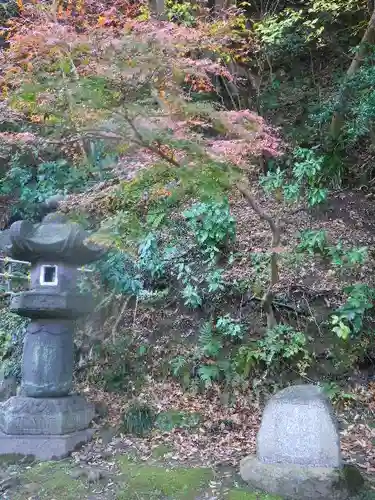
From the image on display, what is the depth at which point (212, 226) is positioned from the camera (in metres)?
7.32

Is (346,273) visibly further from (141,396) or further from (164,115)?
(164,115)

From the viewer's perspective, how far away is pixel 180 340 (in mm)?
6766

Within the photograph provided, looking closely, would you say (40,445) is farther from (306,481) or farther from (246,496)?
(306,481)

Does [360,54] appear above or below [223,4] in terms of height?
below

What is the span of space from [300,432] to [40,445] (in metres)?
2.65

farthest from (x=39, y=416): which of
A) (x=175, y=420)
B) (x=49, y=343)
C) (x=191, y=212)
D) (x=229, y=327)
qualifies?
(x=191, y=212)

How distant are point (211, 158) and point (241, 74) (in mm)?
7565

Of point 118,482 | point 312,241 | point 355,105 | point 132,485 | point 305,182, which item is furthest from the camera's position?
point 305,182

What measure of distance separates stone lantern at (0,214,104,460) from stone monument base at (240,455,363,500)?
215cm

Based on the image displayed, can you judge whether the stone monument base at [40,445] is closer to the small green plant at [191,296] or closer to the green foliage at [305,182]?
the small green plant at [191,296]

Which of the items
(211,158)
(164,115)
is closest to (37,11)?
(164,115)

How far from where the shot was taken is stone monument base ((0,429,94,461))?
16.4 ft

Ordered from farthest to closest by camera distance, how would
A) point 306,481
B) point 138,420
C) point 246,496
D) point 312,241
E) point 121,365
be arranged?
point 121,365, point 312,241, point 138,420, point 246,496, point 306,481

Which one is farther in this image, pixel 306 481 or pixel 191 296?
pixel 191 296
